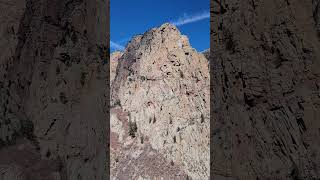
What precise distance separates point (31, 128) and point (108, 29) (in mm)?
3091

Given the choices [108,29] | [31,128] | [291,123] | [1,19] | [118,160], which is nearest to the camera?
[291,123]

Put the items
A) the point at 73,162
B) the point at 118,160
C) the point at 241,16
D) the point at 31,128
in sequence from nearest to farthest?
1. the point at 241,16
2. the point at 31,128
3. the point at 73,162
4. the point at 118,160

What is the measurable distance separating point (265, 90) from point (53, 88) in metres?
3.97

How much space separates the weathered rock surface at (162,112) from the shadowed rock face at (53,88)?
23.9 metres

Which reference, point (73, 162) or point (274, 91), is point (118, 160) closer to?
point (73, 162)

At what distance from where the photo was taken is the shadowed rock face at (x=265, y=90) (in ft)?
15.8

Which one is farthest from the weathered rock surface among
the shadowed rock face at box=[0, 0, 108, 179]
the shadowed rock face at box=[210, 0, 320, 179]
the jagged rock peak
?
the shadowed rock face at box=[210, 0, 320, 179]

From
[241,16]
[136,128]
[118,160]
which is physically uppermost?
[241,16]

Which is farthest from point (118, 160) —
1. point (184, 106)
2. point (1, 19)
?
point (1, 19)

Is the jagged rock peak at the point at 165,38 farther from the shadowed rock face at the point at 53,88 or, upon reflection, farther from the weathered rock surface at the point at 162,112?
the shadowed rock face at the point at 53,88

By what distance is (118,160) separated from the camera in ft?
111

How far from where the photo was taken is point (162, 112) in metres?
35.2

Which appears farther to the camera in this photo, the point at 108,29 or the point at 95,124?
the point at 108,29

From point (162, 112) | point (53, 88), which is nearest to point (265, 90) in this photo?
point (53, 88)
